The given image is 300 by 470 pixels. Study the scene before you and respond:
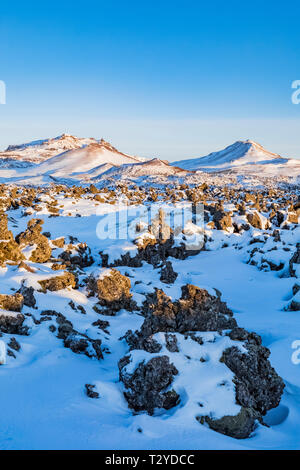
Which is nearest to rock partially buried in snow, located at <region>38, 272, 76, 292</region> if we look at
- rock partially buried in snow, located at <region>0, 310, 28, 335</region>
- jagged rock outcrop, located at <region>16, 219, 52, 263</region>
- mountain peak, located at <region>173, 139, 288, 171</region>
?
rock partially buried in snow, located at <region>0, 310, 28, 335</region>

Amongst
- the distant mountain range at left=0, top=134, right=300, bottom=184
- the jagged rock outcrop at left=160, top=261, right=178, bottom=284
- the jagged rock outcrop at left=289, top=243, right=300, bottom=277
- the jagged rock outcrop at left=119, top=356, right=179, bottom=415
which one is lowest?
the jagged rock outcrop at left=160, top=261, right=178, bottom=284

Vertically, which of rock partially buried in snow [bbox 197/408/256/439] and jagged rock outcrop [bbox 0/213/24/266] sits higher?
jagged rock outcrop [bbox 0/213/24/266]

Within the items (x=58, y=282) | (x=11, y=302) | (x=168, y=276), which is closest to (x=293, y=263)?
(x=168, y=276)

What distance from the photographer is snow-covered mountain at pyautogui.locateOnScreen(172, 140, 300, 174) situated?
11388cm

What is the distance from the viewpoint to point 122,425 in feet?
17.0

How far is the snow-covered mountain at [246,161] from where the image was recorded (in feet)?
374

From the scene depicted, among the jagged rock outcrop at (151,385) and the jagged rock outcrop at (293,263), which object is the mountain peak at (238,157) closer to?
the jagged rock outcrop at (293,263)

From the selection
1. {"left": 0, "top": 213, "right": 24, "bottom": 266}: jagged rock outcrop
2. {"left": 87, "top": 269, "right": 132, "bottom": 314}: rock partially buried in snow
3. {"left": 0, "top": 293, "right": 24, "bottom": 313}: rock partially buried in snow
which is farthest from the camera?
{"left": 0, "top": 213, "right": 24, "bottom": 266}: jagged rock outcrop

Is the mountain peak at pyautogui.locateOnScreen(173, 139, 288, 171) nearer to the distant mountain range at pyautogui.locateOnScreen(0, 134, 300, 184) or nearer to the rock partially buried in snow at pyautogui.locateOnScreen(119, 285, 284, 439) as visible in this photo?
the distant mountain range at pyautogui.locateOnScreen(0, 134, 300, 184)

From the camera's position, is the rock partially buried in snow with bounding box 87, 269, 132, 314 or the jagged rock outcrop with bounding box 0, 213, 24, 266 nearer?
the rock partially buried in snow with bounding box 87, 269, 132, 314

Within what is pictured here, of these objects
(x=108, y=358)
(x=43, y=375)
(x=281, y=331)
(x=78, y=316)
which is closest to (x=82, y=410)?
(x=43, y=375)

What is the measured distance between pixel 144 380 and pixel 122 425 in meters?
0.93

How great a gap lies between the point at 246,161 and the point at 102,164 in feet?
195

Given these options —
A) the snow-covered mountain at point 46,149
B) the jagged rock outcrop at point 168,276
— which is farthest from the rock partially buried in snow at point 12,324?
the snow-covered mountain at point 46,149
